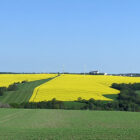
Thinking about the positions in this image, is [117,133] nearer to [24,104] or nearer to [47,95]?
[24,104]

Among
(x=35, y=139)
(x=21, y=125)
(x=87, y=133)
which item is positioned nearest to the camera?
(x=35, y=139)

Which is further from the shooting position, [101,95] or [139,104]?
[101,95]

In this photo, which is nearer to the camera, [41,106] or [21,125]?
[21,125]

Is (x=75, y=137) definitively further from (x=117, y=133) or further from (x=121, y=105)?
(x=121, y=105)

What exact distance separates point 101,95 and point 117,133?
31.2 meters

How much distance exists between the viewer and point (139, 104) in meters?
44.4

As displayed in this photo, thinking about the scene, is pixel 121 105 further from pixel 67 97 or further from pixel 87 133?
pixel 87 133

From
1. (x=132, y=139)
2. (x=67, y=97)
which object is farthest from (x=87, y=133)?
(x=67, y=97)

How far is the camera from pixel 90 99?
42500 mm

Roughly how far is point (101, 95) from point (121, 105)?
592cm

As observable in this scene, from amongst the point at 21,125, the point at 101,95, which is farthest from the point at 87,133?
the point at 101,95

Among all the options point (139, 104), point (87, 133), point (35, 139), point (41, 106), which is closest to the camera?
point (35, 139)

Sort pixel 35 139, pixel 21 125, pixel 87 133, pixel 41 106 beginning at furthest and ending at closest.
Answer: pixel 41 106
pixel 21 125
pixel 87 133
pixel 35 139

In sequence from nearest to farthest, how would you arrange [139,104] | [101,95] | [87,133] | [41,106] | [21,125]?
1. [87,133]
2. [21,125]
3. [41,106]
4. [139,104]
5. [101,95]
